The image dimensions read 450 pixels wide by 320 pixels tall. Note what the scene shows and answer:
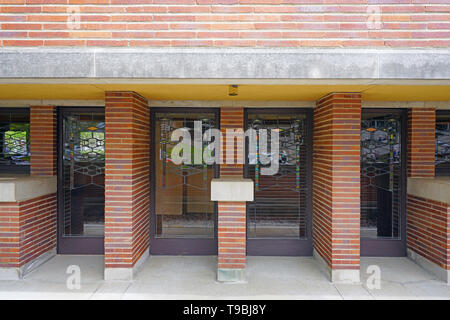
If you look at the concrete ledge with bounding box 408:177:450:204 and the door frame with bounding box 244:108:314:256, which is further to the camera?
the door frame with bounding box 244:108:314:256

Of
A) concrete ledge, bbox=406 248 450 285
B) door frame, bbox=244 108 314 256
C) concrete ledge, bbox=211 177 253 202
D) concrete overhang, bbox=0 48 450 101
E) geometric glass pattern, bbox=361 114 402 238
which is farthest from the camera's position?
geometric glass pattern, bbox=361 114 402 238

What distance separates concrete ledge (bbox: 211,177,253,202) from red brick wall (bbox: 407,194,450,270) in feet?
9.96

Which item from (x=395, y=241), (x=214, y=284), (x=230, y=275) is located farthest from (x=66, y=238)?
(x=395, y=241)

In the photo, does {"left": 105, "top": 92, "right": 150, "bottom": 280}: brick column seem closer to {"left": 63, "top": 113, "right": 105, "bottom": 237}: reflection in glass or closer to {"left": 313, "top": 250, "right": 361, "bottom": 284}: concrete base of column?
{"left": 63, "top": 113, "right": 105, "bottom": 237}: reflection in glass

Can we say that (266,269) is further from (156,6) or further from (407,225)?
(156,6)

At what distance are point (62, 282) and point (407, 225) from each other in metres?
6.01

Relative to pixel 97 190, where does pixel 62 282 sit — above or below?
below

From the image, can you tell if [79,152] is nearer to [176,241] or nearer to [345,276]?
[176,241]

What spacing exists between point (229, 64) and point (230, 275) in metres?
3.03

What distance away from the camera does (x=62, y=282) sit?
4.55 m

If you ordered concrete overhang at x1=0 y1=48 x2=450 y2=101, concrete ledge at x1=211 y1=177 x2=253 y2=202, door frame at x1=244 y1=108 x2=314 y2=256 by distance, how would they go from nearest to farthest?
concrete overhang at x1=0 y1=48 x2=450 y2=101
concrete ledge at x1=211 y1=177 x2=253 y2=202
door frame at x1=244 y1=108 x2=314 y2=256

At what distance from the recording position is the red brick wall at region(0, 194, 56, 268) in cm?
461

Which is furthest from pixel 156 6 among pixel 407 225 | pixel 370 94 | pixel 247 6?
pixel 407 225

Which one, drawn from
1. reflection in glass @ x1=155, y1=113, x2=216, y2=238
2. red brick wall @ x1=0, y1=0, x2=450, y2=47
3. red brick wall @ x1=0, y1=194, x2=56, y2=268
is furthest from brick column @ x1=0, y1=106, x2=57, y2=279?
red brick wall @ x1=0, y1=0, x2=450, y2=47
